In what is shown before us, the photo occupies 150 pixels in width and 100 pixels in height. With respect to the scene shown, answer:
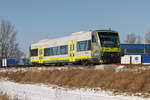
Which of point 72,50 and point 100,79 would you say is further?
point 72,50

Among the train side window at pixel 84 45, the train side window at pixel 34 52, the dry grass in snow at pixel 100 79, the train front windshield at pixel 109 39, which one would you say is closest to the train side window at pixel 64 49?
the train side window at pixel 84 45

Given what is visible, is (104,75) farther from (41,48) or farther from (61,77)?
(41,48)

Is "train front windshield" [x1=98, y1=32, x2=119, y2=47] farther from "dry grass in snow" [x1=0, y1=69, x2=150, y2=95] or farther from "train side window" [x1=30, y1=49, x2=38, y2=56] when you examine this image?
"train side window" [x1=30, y1=49, x2=38, y2=56]

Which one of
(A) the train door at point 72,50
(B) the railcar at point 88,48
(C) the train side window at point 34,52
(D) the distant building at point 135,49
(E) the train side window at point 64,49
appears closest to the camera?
(B) the railcar at point 88,48

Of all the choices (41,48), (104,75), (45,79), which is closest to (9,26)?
(41,48)

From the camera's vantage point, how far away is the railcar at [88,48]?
2897cm

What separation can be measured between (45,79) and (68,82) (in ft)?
13.8

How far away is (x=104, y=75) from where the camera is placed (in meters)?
19.8

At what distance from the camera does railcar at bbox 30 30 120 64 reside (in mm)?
28969

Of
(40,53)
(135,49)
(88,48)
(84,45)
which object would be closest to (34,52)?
(40,53)

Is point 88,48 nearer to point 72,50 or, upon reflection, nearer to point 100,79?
point 72,50

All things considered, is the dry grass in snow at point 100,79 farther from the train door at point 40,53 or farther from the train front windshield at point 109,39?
the train door at point 40,53

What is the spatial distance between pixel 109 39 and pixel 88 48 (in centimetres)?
218

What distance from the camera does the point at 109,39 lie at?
29844 millimetres
